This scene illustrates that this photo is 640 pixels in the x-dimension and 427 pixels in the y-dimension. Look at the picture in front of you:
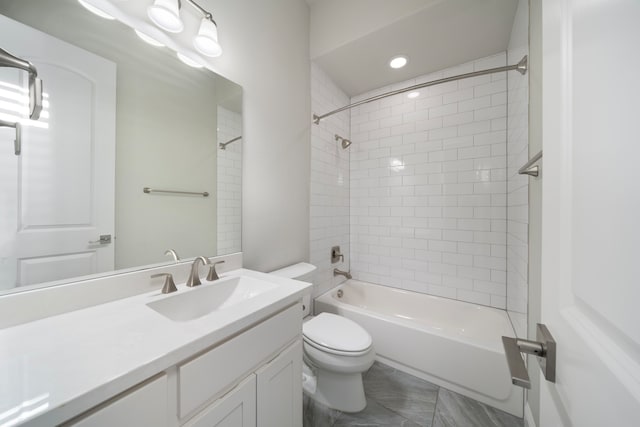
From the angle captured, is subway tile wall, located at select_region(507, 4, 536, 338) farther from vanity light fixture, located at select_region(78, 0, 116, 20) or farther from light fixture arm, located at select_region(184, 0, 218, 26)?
vanity light fixture, located at select_region(78, 0, 116, 20)

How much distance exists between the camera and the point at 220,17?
1332 millimetres

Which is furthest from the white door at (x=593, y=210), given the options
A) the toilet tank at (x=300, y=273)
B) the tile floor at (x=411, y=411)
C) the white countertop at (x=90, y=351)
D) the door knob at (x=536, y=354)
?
the toilet tank at (x=300, y=273)

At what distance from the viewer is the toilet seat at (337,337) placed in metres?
1.30

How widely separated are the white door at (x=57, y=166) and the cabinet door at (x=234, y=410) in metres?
0.69

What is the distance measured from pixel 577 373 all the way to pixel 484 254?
1912 millimetres

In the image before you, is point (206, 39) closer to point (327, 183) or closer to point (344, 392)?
point (327, 183)

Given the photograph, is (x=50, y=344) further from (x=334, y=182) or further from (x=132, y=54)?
(x=334, y=182)

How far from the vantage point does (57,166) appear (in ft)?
2.68

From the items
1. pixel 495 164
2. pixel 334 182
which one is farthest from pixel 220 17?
pixel 495 164

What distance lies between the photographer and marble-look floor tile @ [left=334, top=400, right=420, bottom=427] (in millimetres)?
1298

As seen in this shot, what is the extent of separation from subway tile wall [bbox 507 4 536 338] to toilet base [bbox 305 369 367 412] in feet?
3.39

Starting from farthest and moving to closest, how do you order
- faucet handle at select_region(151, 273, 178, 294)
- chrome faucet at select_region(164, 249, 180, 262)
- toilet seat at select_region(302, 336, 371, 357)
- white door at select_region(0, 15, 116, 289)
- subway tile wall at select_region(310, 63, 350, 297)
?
subway tile wall at select_region(310, 63, 350, 297), toilet seat at select_region(302, 336, 371, 357), chrome faucet at select_region(164, 249, 180, 262), faucet handle at select_region(151, 273, 178, 294), white door at select_region(0, 15, 116, 289)

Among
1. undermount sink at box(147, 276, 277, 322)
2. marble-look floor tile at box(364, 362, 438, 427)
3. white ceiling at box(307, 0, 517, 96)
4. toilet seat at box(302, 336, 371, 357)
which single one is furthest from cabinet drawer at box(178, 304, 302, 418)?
white ceiling at box(307, 0, 517, 96)

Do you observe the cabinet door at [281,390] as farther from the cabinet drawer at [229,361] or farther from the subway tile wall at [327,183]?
the subway tile wall at [327,183]
